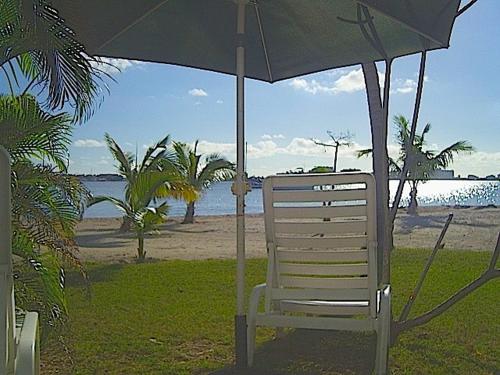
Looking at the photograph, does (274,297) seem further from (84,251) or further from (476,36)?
(84,251)

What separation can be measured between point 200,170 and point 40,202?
441 inches

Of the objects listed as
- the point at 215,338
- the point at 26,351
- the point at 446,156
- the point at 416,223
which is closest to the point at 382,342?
the point at 215,338

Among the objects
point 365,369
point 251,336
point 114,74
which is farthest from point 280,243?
point 114,74

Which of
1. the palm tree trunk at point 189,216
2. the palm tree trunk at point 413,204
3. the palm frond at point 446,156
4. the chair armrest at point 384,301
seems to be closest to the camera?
the chair armrest at point 384,301

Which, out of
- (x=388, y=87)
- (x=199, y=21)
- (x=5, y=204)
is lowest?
(x=5, y=204)

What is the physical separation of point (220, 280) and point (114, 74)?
10.1 ft

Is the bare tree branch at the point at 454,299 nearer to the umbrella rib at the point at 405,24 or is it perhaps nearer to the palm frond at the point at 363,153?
the umbrella rib at the point at 405,24

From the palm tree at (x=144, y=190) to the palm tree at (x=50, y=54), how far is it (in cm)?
426

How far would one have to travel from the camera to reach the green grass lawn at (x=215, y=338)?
10.9 feet

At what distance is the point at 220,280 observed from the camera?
6137 millimetres

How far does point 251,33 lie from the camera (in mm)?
3938

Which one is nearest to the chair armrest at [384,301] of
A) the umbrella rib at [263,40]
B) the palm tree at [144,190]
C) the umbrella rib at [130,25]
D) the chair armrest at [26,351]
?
the chair armrest at [26,351]

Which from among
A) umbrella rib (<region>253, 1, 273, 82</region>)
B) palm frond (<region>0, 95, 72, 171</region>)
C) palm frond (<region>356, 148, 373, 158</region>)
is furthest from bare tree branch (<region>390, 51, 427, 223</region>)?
palm frond (<region>356, 148, 373, 158</region>)

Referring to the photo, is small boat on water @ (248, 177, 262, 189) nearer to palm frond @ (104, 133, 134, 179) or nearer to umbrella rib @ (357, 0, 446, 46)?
umbrella rib @ (357, 0, 446, 46)
